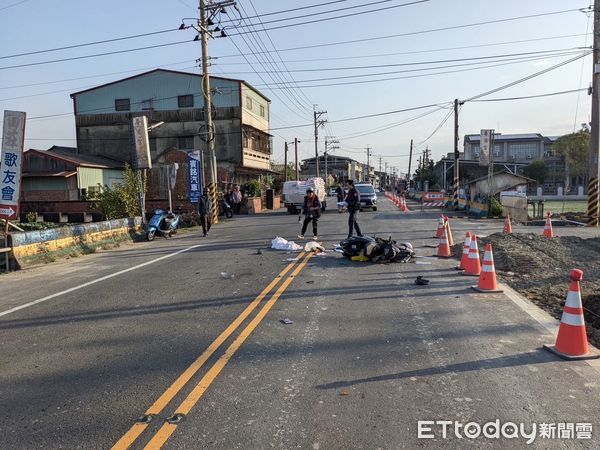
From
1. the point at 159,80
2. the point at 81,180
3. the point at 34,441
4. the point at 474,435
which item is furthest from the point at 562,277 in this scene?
the point at 159,80

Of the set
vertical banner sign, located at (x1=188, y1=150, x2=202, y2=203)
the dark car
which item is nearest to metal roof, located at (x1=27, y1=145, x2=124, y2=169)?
vertical banner sign, located at (x1=188, y1=150, x2=202, y2=203)

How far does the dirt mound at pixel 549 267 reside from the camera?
7438 mm

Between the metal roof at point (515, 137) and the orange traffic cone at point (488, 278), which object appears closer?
the orange traffic cone at point (488, 278)

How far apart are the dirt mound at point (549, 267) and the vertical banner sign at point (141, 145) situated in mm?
12749

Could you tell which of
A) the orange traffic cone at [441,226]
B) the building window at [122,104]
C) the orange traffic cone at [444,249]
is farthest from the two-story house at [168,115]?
the orange traffic cone at [444,249]

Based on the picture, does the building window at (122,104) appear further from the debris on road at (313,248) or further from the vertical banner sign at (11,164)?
the debris on road at (313,248)

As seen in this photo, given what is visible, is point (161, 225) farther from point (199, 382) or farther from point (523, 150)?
point (523, 150)

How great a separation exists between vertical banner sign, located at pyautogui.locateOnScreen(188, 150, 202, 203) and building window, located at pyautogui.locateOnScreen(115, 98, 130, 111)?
85.5ft

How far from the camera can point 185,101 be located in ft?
153

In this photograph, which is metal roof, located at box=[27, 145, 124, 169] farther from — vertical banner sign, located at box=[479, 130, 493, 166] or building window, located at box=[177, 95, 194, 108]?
vertical banner sign, located at box=[479, 130, 493, 166]

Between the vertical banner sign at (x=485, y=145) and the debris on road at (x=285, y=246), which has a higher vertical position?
the vertical banner sign at (x=485, y=145)

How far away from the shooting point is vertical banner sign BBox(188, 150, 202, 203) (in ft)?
81.7

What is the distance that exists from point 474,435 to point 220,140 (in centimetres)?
4387

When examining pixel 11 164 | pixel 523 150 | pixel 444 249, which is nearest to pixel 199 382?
pixel 444 249
